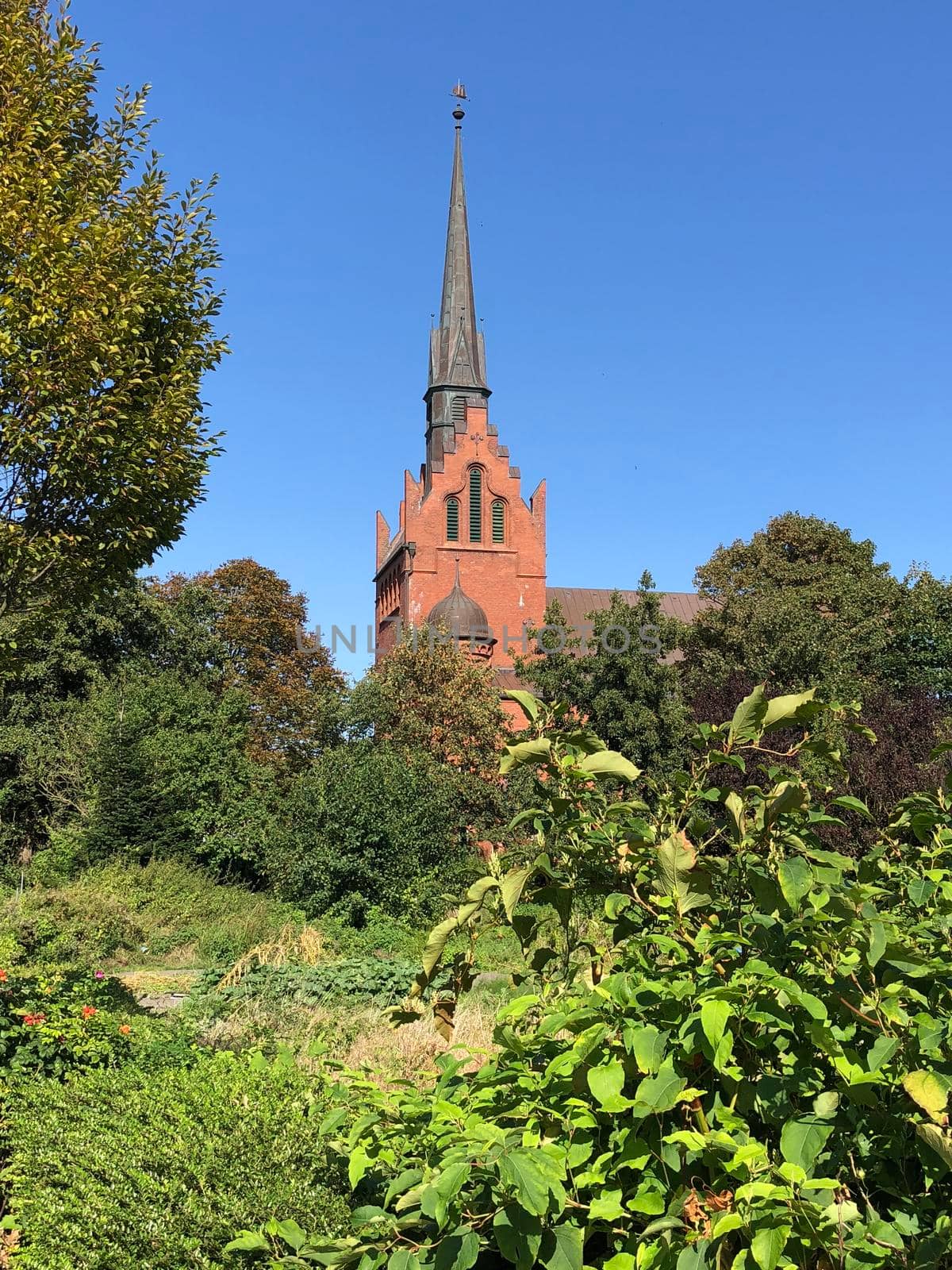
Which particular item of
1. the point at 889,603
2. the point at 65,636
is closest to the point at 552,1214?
the point at 65,636

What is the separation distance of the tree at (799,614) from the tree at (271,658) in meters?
11.2

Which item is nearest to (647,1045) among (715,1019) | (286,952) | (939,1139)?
(715,1019)

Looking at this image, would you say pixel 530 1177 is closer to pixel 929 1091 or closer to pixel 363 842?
pixel 929 1091

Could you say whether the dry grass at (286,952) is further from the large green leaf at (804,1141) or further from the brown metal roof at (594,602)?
the brown metal roof at (594,602)

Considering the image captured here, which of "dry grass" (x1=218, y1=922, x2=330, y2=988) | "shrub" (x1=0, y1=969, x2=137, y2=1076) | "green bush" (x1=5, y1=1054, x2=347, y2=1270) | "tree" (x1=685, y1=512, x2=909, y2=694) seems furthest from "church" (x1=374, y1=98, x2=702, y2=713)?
"green bush" (x1=5, y1=1054, x2=347, y2=1270)

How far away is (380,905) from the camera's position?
17.7 m

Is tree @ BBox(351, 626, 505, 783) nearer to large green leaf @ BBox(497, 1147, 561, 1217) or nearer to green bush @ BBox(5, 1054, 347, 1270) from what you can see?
green bush @ BBox(5, 1054, 347, 1270)

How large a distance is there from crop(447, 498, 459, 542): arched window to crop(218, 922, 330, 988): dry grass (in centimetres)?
3314

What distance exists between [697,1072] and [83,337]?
5465 millimetres

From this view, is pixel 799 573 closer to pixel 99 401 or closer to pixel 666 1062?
pixel 99 401

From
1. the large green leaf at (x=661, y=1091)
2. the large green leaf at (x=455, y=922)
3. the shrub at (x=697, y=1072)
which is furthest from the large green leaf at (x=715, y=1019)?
the large green leaf at (x=455, y=922)

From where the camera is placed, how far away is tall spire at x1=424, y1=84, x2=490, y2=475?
51688mm

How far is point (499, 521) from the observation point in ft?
162

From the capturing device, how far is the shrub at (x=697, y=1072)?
1899 mm
